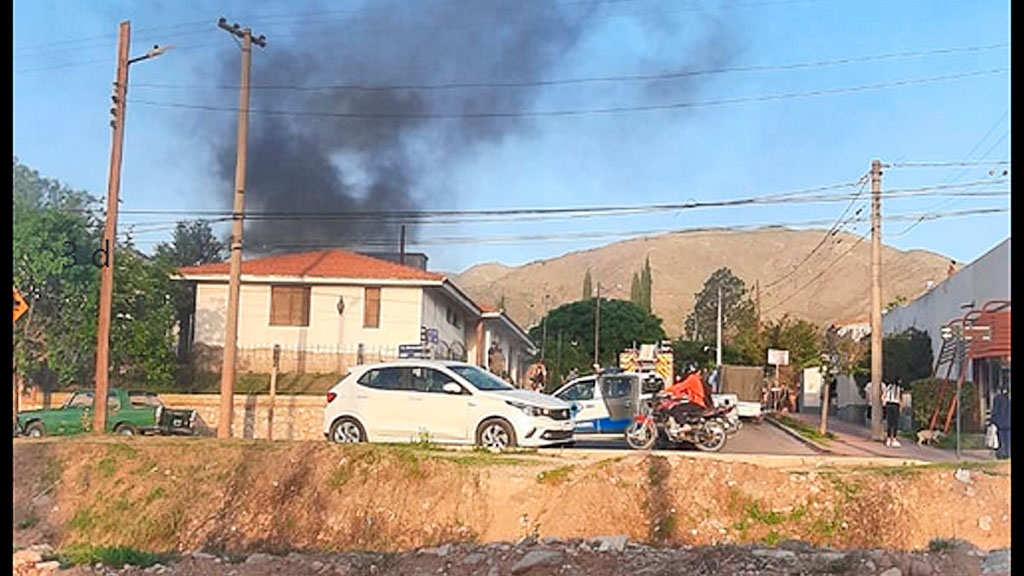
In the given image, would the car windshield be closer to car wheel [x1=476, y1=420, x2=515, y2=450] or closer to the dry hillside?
car wheel [x1=476, y1=420, x2=515, y2=450]

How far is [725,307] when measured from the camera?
705 cm

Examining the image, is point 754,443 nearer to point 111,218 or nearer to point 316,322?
point 316,322

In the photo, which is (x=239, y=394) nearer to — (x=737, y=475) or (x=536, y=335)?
(x=536, y=335)

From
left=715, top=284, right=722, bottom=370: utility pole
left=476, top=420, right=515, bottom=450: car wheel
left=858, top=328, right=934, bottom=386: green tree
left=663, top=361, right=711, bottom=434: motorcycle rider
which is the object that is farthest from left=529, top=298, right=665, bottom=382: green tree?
left=858, top=328, right=934, bottom=386: green tree

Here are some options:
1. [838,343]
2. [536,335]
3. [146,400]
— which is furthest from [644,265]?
[146,400]

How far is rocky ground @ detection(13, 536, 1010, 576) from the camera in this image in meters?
6.26

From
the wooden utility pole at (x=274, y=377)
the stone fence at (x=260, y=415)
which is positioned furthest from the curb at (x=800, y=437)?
the wooden utility pole at (x=274, y=377)

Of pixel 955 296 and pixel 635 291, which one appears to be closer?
pixel 955 296

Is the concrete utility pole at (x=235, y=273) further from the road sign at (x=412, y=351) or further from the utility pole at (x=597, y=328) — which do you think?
the utility pole at (x=597, y=328)

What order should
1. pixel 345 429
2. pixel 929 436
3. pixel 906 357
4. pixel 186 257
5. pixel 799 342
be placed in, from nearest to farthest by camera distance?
pixel 929 436 < pixel 906 357 < pixel 799 342 < pixel 186 257 < pixel 345 429

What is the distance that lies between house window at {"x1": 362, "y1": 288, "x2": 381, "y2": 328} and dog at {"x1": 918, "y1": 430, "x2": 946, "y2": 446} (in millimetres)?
3563

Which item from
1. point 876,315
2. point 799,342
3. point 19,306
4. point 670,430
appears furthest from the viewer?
point 670,430

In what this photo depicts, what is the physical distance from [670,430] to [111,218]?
3965 mm

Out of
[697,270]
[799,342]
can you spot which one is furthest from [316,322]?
[799,342]
